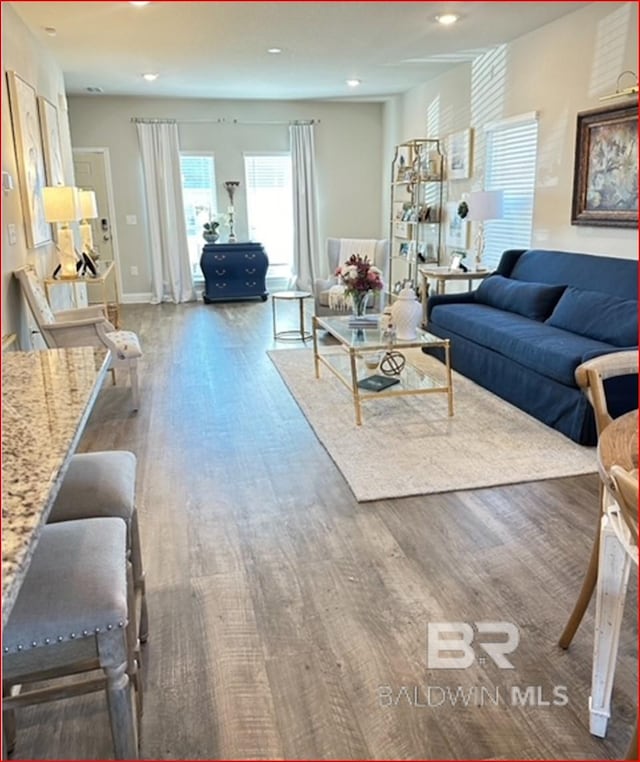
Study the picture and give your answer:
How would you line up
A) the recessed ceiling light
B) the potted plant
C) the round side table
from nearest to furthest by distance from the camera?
1. the recessed ceiling light
2. the round side table
3. the potted plant

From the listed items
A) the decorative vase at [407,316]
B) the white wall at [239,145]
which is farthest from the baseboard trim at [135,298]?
the decorative vase at [407,316]

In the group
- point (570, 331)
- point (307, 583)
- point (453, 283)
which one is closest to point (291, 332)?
point (453, 283)

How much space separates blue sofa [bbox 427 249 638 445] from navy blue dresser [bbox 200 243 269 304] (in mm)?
3610

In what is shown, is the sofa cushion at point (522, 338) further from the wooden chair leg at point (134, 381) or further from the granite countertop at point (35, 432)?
the granite countertop at point (35, 432)

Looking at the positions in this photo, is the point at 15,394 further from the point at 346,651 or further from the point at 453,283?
the point at 453,283

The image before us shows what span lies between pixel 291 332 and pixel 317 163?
3573 millimetres

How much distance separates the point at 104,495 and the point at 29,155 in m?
3.78

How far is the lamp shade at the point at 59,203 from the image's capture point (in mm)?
4781

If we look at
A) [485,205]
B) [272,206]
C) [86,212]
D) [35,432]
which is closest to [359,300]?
[485,205]

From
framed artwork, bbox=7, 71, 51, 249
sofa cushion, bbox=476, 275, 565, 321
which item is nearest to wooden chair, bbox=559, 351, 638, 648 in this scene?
sofa cushion, bbox=476, 275, 565, 321

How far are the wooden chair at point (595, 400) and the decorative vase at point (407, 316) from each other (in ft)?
6.94

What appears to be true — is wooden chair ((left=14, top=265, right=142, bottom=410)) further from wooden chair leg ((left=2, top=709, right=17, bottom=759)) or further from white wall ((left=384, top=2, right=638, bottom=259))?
white wall ((left=384, top=2, right=638, bottom=259))

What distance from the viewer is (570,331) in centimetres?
417

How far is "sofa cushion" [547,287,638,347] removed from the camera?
12.2ft
